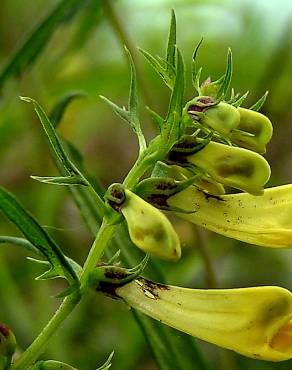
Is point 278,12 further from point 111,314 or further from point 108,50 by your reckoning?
point 111,314

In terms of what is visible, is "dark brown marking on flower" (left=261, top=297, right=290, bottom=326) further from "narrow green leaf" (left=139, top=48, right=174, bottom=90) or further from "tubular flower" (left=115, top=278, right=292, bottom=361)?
"narrow green leaf" (left=139, top=48, right=174, bottom=90)

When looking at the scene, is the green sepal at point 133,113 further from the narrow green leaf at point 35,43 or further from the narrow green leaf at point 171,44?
the narrow green leaf at point 35,43

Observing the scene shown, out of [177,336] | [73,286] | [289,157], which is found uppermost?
[73,286]

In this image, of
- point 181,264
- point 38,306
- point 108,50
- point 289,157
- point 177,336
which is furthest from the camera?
point 108,50

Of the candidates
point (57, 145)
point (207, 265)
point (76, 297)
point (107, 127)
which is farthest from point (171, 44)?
point (107, 127)

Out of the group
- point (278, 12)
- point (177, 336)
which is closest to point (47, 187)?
point (177, 336)

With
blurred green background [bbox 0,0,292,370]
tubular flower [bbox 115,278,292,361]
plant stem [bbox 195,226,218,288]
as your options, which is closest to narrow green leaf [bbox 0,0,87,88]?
blurred green background [bbox 0,0,292,370]
